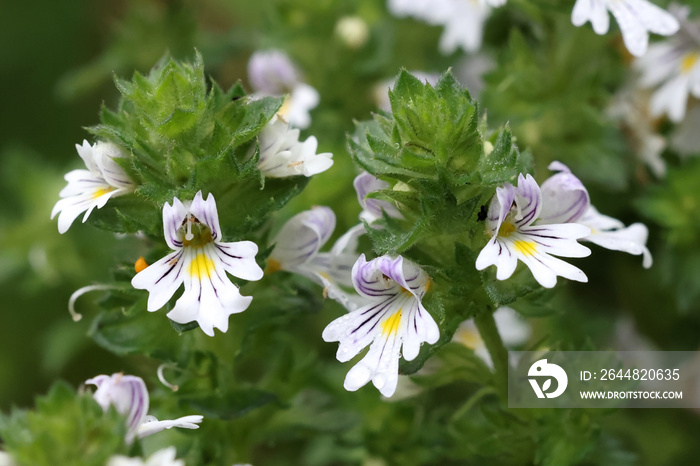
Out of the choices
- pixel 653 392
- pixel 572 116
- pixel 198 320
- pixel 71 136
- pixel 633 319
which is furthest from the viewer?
pixel 71 136

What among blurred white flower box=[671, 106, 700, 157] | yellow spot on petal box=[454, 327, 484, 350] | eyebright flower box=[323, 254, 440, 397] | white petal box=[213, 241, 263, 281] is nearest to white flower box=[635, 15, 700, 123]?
blurred white flower box=[671, 106, 700, 157]

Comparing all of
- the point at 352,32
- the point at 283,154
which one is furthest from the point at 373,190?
the point at 352,32

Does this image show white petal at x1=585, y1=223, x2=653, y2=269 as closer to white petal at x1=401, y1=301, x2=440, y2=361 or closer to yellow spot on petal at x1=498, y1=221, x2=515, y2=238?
yellow spot on petal at x1=498, y1=221, x2=515, y2=238

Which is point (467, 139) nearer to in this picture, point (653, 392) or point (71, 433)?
point (71, 433)

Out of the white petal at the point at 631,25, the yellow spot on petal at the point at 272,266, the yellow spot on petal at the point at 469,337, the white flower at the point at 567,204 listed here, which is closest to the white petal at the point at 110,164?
the yellow spot on petal at the point at 272,266

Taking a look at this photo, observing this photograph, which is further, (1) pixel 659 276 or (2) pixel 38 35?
(2) pixel 38 35

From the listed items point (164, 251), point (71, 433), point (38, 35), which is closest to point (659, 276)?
point (164, 251)
